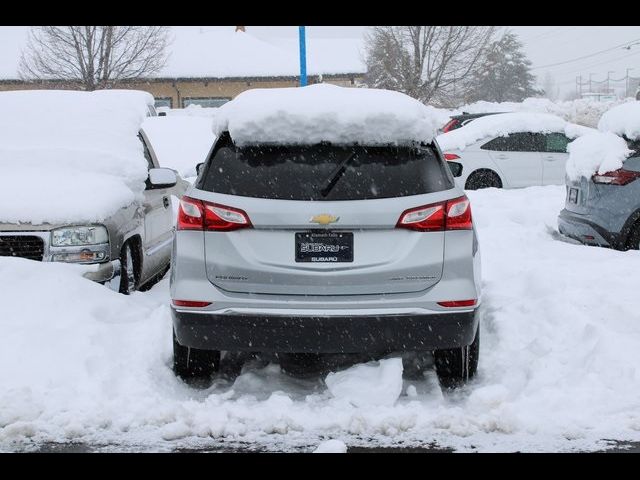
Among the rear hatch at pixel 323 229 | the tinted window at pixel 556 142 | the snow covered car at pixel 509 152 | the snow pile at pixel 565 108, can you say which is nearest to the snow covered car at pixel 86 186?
the rear hatch at pixel 323 229

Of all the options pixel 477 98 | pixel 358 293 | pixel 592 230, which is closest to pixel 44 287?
pixel 358 293

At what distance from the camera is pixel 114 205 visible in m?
6.47

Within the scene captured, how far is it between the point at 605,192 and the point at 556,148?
7.37m

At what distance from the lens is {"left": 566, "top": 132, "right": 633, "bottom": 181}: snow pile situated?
8406 mm

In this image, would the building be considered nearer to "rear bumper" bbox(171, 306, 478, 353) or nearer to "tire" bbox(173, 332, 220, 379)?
"tire" bbox(173, 332, 220, 379)

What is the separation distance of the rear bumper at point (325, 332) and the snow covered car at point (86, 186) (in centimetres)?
196

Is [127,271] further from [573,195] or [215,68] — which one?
[215,68]

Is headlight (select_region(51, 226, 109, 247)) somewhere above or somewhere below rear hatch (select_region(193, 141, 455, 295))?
below

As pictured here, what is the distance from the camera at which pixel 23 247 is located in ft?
20.1

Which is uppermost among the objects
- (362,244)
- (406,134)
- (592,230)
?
(406,134)

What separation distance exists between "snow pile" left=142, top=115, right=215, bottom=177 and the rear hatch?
16.4m

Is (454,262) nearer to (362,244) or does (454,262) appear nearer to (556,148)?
(362,244)

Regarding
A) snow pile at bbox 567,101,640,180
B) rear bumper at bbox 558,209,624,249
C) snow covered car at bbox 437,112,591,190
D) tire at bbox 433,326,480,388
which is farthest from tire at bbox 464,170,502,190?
tire at bbox 433,326,480,388

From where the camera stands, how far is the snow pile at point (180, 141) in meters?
22.4
